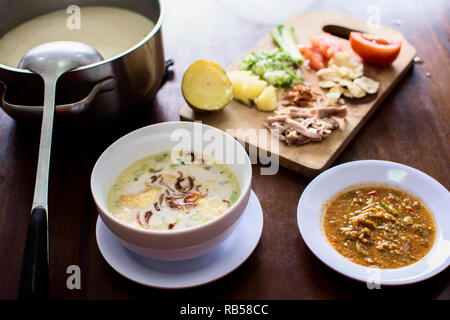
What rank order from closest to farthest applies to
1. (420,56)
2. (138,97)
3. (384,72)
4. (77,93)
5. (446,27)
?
(77,93) < (138,97) < (384,72) < (420,56) < (446,27)

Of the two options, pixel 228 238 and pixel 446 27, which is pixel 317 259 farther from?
pixel 446 27

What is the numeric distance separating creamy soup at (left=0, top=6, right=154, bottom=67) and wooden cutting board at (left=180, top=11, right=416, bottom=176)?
1.03 feet

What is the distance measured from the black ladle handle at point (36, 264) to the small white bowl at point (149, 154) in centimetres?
13

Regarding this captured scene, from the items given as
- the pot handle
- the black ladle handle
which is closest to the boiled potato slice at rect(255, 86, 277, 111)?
the pot handle

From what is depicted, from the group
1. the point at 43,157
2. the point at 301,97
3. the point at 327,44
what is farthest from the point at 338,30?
the point at 43,157

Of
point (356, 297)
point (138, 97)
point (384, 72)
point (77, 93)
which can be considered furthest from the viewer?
point (384, 72)

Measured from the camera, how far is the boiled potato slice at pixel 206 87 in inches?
66.1

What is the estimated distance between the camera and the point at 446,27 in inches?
87.8

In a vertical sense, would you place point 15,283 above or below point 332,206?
below

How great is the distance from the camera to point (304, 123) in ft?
5.40

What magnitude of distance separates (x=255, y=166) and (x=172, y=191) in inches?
15.0

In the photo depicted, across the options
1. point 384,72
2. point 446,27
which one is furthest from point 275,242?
point 446,27

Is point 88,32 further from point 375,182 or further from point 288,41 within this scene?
point 375,182

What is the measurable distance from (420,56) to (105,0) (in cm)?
129
